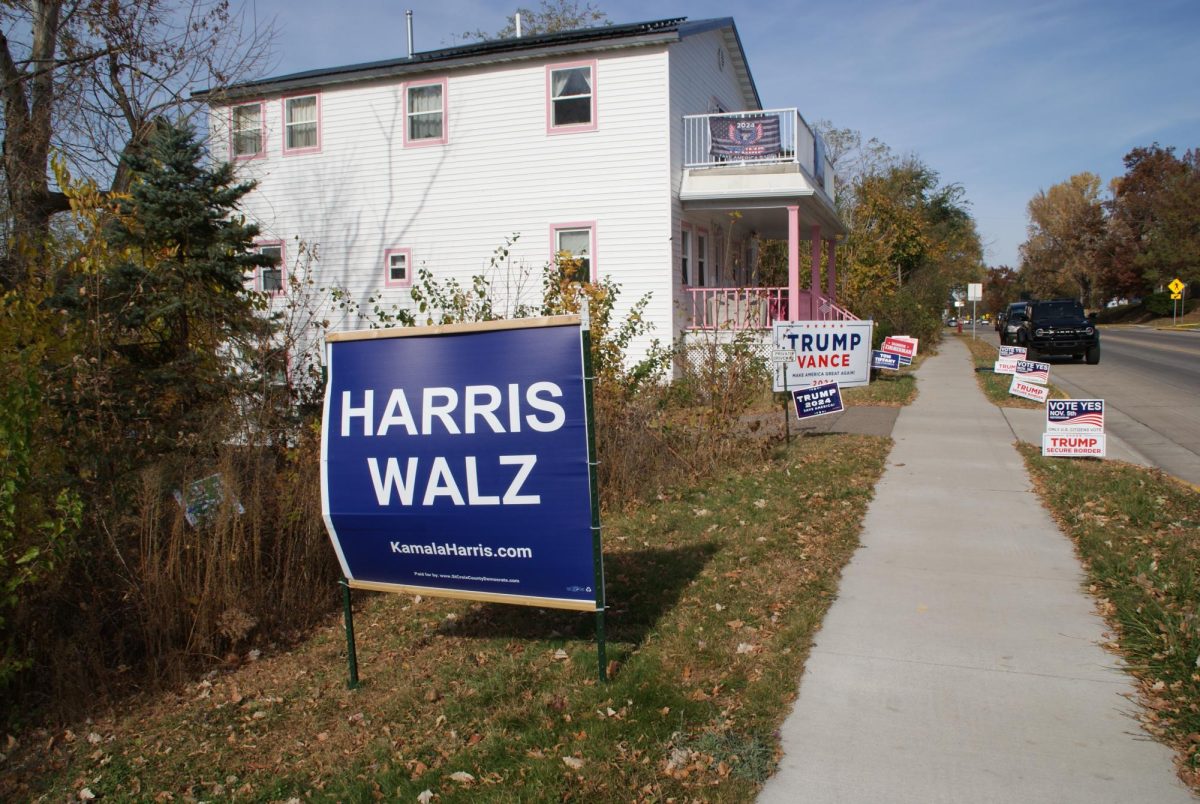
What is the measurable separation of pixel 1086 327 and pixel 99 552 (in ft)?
87.0

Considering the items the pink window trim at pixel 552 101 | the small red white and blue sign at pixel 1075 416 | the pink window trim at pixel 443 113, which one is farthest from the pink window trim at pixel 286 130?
the small red white and blue sign at pixel 1075 416

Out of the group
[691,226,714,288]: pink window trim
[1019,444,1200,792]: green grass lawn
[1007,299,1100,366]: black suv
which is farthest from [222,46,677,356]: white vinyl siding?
[1007,299,1100,366]: black suv

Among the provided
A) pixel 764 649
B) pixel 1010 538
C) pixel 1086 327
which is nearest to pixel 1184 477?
pixel 1010 538

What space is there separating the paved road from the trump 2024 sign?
771cm

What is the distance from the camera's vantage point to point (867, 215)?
3497 cm

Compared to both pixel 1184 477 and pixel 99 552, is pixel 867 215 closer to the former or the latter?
pixel 1184 477

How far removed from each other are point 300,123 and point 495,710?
18805 millimetres

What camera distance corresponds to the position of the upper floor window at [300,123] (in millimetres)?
20359

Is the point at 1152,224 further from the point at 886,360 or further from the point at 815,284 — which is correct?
the point at 886,360

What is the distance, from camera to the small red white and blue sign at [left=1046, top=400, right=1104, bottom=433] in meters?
9.86

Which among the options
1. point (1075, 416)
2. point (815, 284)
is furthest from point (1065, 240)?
point (1075, 416)

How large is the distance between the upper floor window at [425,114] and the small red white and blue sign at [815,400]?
1148 cm

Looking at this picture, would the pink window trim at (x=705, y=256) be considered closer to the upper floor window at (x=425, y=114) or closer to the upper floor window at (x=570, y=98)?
the upper floor window at (x=570, y=98)

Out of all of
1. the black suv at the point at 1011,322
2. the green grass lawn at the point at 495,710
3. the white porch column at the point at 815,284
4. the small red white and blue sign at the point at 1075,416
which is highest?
the white porch column at the point at 815,284
